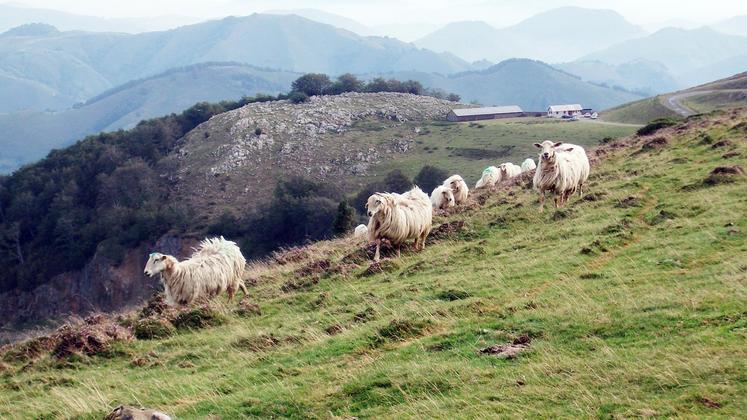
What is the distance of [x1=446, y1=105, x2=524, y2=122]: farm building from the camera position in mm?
120188

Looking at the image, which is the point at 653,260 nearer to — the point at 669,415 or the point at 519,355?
the point at 519,355

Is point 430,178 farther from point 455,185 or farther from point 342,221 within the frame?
point 455,185

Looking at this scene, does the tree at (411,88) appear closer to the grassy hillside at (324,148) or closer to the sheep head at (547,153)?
the grassy hillside at (324,148)

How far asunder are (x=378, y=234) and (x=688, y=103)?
289 ft

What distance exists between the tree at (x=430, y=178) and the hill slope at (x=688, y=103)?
29.9 m

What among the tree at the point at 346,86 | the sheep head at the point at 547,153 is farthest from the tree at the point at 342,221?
the tree at the point at 346,86

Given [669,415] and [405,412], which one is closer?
[669,415]

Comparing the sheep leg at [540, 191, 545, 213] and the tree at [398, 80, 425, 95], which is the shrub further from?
the tree at [398, 80, 425, 95]

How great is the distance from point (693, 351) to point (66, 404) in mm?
9547

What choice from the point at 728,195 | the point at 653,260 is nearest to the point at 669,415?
the point at 653,260

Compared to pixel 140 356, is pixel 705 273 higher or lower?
higher

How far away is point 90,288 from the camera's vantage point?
262 ft

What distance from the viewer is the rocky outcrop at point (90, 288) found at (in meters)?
75.6

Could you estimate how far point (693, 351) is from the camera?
9.28m
